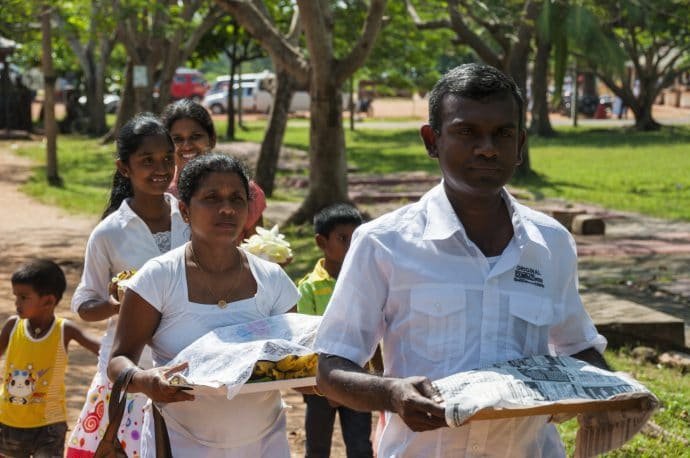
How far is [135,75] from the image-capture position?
830 inches

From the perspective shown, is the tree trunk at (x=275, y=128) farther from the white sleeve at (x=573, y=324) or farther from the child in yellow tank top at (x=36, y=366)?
the white sleeve at (x=573, y=324)

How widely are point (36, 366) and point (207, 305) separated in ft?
6.26

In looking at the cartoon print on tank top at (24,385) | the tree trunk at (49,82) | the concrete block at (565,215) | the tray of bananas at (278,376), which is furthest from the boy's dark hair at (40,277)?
the tree trunk at (49,82)

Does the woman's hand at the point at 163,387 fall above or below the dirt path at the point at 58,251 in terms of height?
above

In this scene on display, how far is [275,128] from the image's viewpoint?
1720 centimetres

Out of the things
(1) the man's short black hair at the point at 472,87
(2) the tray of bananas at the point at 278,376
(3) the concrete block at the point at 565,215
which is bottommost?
(3) the concrete block at the point at 565,215

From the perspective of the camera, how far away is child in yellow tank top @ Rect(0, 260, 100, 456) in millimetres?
5176

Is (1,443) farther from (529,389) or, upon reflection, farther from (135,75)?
(135,75)

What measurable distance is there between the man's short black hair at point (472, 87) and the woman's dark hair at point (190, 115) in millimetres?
2486

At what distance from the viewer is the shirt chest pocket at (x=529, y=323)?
261 cm

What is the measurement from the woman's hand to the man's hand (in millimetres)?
1016

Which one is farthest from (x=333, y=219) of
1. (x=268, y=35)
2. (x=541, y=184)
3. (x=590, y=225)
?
(x=541, y=184)

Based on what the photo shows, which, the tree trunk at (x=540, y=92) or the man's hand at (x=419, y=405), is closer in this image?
the man's hand at (x=419, y=405)

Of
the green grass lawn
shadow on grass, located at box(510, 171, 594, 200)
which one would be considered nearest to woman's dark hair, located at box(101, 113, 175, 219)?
the green grass lawn
